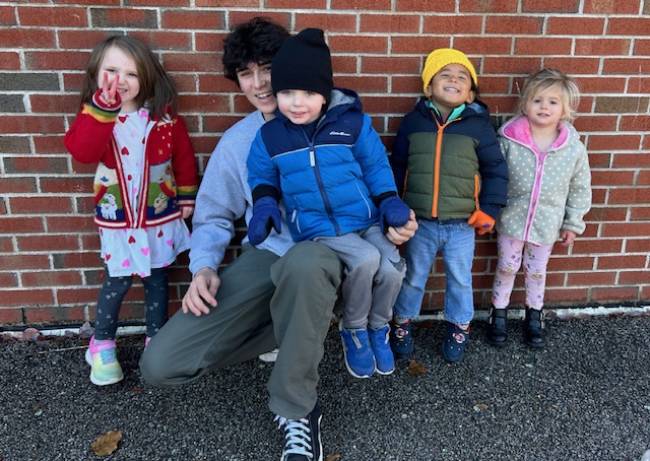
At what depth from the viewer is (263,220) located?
2689mm

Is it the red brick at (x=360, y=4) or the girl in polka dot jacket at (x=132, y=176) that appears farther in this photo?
the red brick at (x=360, y=4)

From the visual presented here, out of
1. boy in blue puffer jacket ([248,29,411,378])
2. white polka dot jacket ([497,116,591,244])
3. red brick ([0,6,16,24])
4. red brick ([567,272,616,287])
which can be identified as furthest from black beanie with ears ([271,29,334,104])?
red brick ([567,272,616,287])

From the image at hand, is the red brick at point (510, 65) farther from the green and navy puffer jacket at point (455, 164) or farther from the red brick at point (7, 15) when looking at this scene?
the red brick at point (7, 15)

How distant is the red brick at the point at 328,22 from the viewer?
307 centimetres

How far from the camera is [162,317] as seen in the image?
10.7 feet

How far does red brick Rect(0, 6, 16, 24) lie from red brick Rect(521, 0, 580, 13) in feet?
7.97

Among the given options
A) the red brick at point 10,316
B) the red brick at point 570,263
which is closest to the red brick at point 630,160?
the red brick at point 570,263

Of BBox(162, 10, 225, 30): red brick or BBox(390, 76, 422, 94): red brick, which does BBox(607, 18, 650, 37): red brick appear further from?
BBox(162, 10, 225, 30): red brick

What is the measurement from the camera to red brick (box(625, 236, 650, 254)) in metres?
3.66

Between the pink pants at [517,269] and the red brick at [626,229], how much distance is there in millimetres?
404

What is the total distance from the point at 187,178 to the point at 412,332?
58.4 inches

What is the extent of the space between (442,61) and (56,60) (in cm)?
181

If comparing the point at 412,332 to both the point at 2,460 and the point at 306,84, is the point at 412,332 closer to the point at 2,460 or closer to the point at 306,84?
the point at 306,84

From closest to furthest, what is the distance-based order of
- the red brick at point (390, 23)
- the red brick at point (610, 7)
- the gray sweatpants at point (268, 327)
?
the gray sweatpants at point (268, 327) < the red brick at point (390, 23) < the red brick at point (610, 7)
